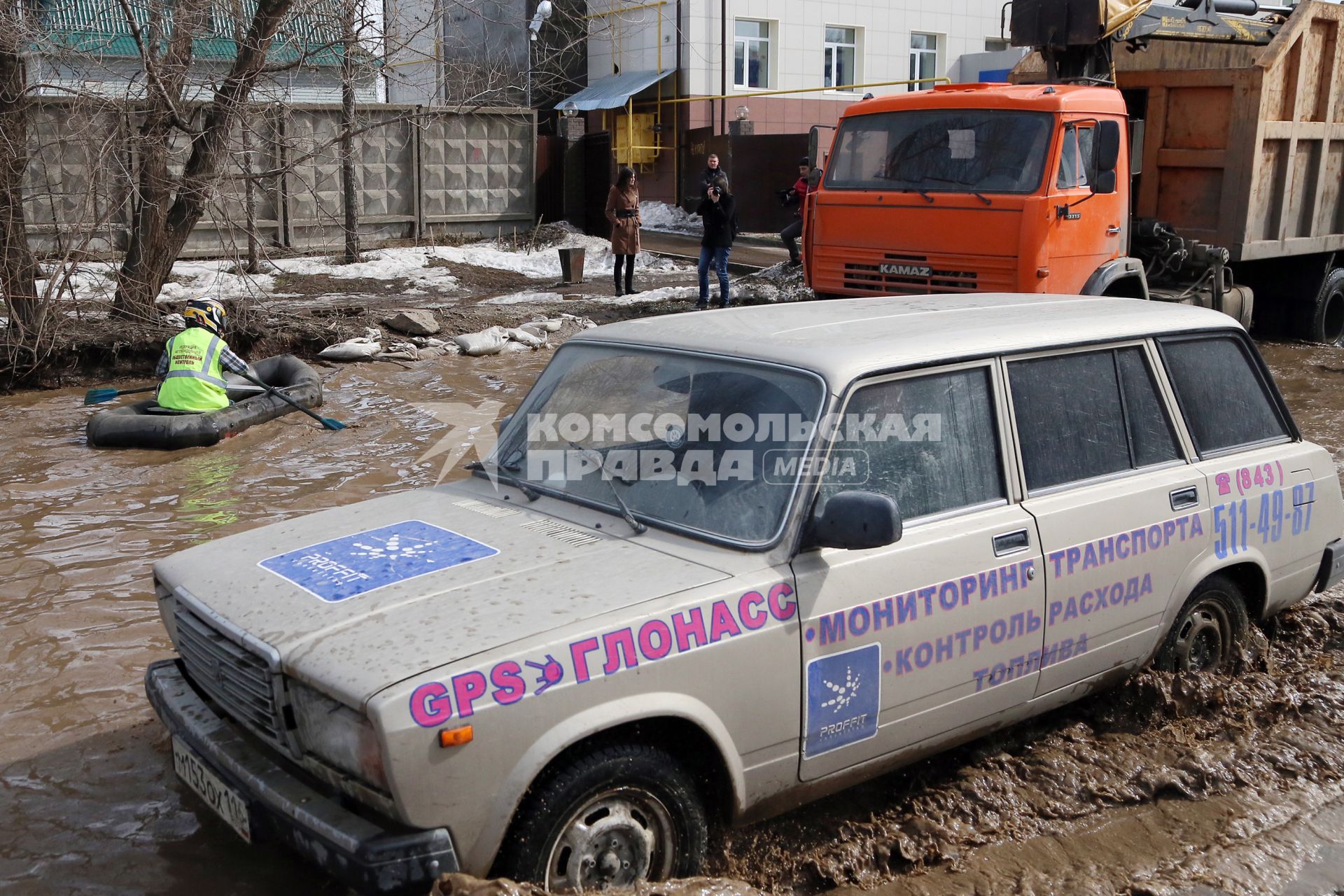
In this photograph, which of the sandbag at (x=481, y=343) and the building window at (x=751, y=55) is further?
the building window at (x=751, y=55)

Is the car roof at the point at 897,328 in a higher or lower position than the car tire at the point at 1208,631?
higher

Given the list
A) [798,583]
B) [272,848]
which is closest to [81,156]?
[272,848]

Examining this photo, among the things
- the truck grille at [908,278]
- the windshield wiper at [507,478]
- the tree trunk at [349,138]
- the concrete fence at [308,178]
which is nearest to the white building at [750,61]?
the concrete fence at [308,178]

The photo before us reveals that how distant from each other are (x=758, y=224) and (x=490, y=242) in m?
6.19

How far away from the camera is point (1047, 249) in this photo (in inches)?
352

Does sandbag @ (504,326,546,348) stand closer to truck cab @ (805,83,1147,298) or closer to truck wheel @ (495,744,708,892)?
truck cab @ (805,83,1147,298)

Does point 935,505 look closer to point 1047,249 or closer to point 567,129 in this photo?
point 1047,249

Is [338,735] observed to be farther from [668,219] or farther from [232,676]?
[668,219]

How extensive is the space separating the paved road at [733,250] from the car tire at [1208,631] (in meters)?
14.3

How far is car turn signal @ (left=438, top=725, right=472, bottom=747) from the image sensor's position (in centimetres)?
269

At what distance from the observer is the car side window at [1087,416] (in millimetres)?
3934

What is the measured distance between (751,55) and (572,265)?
436 inches

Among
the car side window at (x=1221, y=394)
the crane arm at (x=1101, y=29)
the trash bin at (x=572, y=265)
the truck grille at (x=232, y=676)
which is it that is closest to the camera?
the truck grille at (x=232, y=676)

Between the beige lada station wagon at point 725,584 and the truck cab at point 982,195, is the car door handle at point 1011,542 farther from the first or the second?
the truck cab at point 982,195
